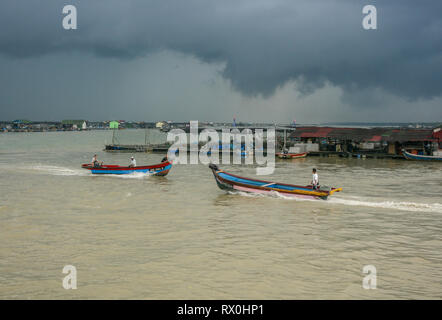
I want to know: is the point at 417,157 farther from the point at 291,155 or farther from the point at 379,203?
the point at 379,203

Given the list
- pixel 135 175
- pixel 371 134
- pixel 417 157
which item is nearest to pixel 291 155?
pixel 371 134

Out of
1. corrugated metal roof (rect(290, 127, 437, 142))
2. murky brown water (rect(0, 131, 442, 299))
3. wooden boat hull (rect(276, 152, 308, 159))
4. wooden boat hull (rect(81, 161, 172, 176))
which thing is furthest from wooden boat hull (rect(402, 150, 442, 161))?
wooden boat hull (rect(81, 161, 172, 176))

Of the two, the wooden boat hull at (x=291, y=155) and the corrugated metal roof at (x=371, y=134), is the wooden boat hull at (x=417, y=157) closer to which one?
the corrugated metal roof at (x=371, y=134)

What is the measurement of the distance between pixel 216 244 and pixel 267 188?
7457 millimetres

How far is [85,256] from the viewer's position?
32.5 ft

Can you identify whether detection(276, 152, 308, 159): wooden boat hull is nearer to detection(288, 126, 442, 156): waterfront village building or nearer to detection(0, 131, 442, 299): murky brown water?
detection(288, 126, 442, 156): waterfront village building

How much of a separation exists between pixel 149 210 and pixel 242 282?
8203 mm

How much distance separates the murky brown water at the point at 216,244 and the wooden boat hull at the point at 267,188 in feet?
1.24

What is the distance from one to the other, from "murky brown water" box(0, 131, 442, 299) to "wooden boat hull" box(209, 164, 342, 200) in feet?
1.24

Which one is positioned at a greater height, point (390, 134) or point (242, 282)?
point (390, 134)

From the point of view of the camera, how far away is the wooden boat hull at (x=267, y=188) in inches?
674

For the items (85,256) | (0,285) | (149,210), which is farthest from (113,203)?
(0,285)

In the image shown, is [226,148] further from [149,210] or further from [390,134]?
[149,210]

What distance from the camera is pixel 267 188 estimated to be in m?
18.1
